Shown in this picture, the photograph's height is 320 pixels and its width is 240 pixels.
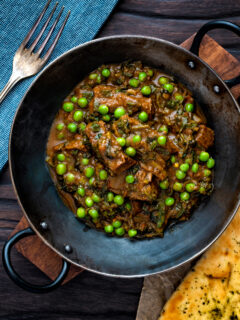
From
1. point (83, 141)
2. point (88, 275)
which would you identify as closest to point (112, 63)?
point (83, 141)

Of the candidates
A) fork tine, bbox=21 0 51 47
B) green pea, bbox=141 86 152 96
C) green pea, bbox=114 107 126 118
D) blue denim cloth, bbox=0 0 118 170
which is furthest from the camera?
blue denim cloth, bbox=0 0 118 170

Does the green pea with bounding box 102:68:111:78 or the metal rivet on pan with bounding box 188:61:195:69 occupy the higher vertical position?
the green pea with bounding box 102:68:111:78

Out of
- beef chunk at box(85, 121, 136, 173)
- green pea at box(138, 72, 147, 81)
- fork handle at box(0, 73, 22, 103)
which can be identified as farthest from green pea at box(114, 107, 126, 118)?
fork handle at box(0, 73, 22, 103)

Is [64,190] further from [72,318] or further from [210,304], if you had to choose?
[210,304]

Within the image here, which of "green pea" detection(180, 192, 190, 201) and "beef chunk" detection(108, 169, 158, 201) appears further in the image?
"green pea" detection(180, 192, 190, 201)

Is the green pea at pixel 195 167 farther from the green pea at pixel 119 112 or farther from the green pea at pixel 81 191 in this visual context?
the green pea at pixel 81 191

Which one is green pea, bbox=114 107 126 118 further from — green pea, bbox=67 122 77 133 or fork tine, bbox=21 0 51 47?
fork tine, bbox=21 0 51 47
